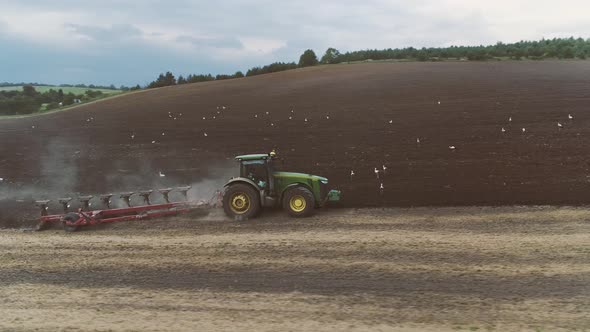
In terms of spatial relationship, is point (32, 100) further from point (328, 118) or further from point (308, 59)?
point (328, 118)

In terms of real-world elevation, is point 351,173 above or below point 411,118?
below

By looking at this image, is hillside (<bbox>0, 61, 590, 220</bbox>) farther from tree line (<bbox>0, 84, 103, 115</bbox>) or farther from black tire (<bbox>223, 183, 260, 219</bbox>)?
tree line (<bbox>0, 84, 103, 115</bbox>)

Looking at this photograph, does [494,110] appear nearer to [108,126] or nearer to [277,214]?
[277,214]

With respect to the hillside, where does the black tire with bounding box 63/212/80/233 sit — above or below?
below

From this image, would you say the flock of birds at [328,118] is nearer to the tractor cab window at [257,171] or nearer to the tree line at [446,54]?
the tractor cab window at [257,171]

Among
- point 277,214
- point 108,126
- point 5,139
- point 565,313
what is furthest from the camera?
point 108,126

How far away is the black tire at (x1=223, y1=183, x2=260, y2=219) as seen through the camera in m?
12.7

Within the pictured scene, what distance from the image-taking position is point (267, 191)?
42.4 feet

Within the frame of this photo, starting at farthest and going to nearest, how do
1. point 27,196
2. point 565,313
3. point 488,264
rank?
point 27,196
point 488,264
point 565,313

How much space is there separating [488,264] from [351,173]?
7893 millimetres

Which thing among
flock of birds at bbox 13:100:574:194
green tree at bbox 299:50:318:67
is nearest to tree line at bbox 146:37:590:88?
green tree at bbox 299:50:318:67

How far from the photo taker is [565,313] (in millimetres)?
7336

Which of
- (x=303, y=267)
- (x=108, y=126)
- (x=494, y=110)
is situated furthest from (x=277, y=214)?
(x=108, y=126)

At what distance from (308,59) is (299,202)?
59996 millimetres
